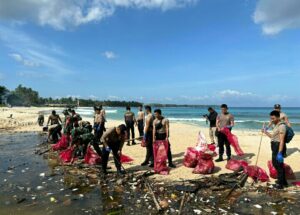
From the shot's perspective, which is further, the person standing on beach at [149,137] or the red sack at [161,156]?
the person standing on beach at [149,137]

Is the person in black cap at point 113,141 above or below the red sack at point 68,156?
above

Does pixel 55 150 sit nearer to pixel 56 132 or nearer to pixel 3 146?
pixel 56 132

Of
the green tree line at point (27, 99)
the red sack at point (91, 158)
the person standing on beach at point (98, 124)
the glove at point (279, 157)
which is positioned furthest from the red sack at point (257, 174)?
the green tree line at point (27, 99)

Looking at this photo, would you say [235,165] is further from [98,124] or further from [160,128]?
[98,124]

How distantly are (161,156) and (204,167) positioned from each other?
1.29 m

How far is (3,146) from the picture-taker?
51.7ft

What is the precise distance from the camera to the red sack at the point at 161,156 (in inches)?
365

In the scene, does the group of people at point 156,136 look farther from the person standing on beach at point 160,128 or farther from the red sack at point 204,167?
the red sack at point 204,167

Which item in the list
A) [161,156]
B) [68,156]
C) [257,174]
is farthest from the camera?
[68,156]

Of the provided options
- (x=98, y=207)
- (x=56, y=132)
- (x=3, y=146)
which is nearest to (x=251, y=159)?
(x=98, y=207)

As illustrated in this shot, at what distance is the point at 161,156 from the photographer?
951cm

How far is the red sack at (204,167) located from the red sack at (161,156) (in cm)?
88

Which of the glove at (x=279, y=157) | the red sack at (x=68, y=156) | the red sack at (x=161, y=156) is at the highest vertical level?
the glove at (x=279, y=157)

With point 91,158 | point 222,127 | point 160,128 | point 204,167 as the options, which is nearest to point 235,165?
point 204,167
